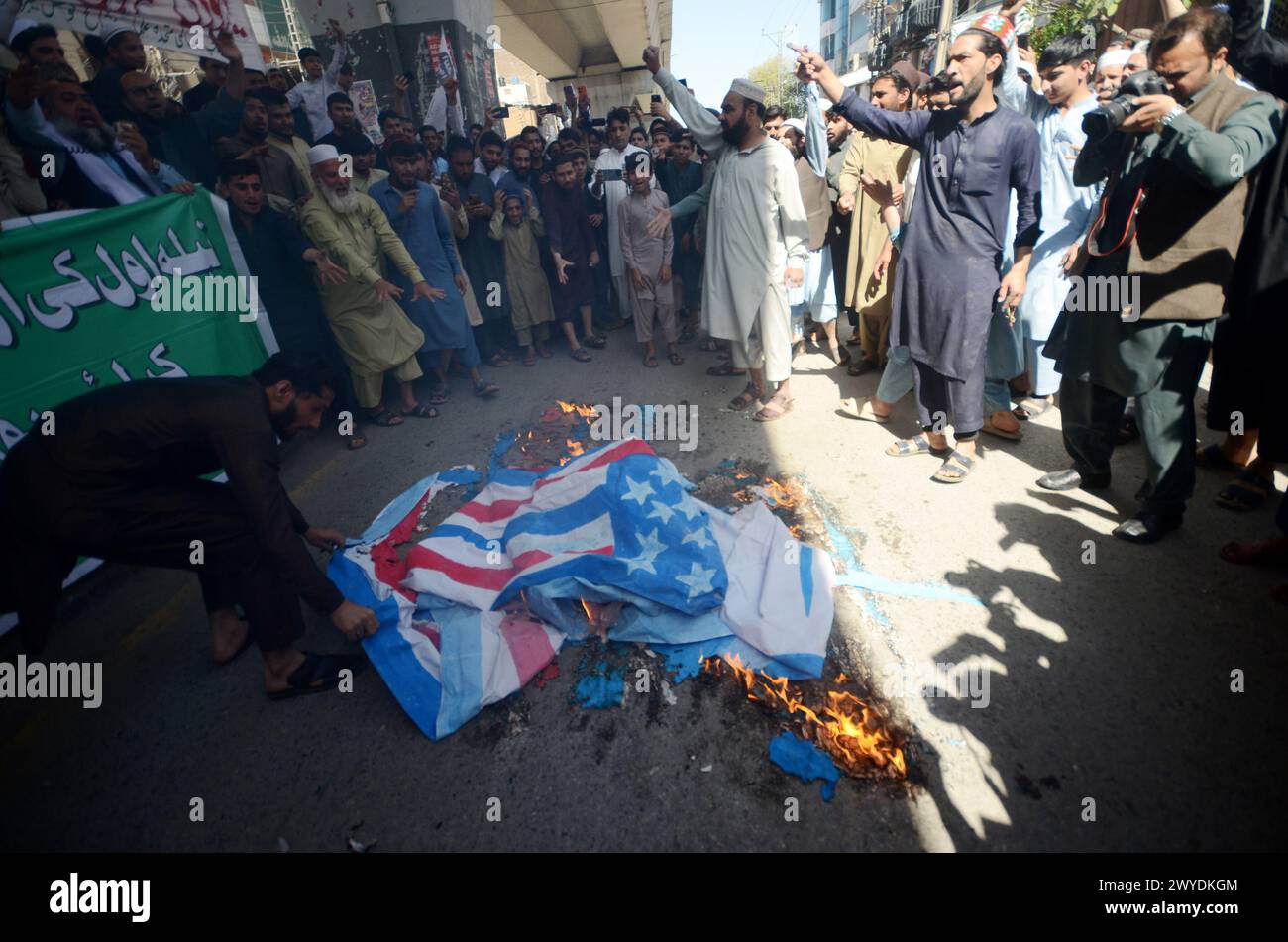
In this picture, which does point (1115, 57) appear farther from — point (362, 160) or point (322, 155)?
point (362, 160)

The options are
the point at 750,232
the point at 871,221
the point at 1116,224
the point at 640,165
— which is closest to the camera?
the point at 1116,224

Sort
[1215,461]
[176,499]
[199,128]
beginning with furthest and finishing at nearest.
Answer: [199,128]
[1215,461]
[176,499]

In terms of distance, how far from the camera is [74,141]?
11.3 ft

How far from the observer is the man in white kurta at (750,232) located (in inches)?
154

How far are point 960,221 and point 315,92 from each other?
6.62m

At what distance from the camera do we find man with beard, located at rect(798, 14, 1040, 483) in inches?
114

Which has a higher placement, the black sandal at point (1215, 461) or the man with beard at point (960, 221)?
the man with beard at point (960, 221)

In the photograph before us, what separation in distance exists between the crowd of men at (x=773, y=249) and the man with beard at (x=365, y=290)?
0.07 feet

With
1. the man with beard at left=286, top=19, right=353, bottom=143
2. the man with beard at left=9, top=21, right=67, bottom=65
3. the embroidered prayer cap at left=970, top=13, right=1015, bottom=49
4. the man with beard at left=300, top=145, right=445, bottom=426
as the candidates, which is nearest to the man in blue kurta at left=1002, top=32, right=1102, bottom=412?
the embroidered prayer cap at left=970, top=13, right=1015, bottom=49

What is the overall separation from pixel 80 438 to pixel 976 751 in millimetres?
3255

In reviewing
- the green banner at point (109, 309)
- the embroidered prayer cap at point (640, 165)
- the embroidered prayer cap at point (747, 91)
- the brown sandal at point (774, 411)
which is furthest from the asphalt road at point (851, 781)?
the embroidered prayer cap at point (640, 165)

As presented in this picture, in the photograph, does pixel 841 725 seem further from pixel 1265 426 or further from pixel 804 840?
pixel 1265 426

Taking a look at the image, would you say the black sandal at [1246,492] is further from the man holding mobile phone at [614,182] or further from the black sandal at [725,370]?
the man holding mobile phone at [614,182]

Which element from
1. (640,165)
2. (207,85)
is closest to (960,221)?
(640,165)
